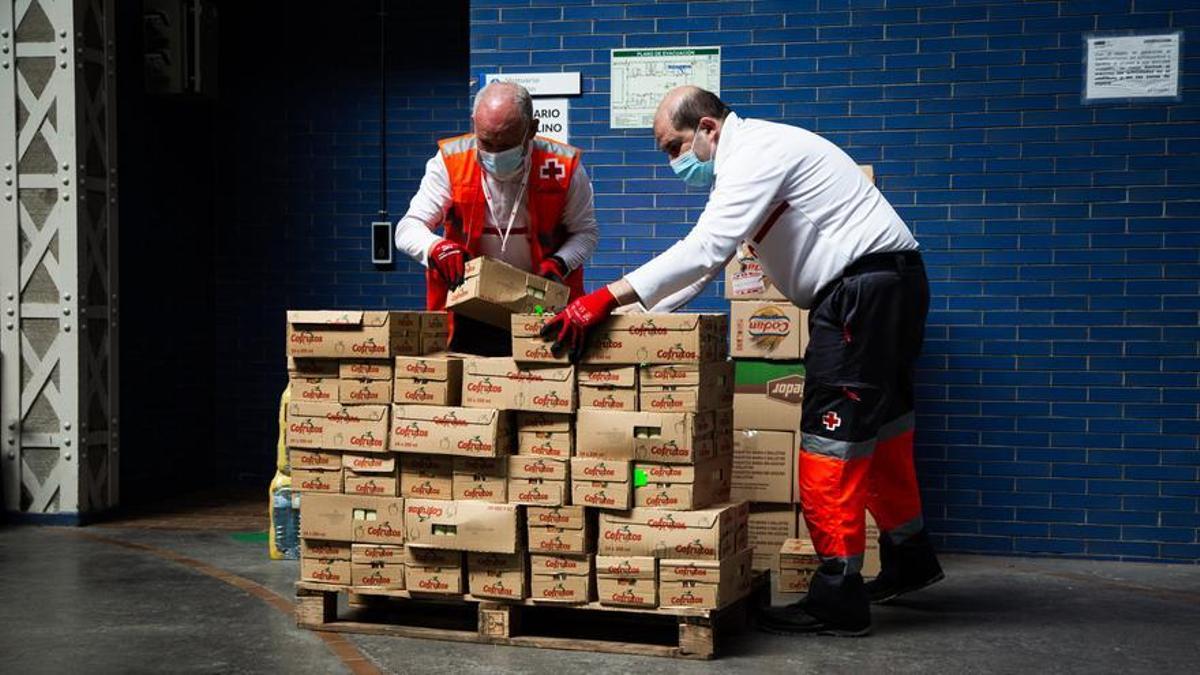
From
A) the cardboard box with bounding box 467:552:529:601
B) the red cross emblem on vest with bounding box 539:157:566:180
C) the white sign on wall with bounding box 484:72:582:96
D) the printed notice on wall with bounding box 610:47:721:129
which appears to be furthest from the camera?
the white sign on wall with bounding box 484:72:582:96

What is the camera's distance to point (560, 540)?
4609 mm

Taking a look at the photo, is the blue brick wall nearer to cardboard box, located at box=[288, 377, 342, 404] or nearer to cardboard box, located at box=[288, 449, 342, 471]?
cardboard box, located at box=[288, 377, 342, 404]

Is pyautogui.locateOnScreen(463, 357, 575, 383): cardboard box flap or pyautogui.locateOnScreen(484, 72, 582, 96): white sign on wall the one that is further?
pyautogui.locateOnScreen(484, 72, 582, 96): white sign on wall

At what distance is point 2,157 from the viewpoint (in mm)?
7387

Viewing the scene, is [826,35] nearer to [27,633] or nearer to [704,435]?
[704,435]

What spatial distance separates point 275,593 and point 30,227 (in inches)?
122

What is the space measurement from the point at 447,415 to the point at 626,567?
33.6 inches

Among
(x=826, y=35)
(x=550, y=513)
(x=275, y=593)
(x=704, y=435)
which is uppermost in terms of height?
(x=826, y=35)

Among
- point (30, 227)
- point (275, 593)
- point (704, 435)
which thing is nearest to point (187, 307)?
point (30, 227)

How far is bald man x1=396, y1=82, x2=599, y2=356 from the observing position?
5.26 metres

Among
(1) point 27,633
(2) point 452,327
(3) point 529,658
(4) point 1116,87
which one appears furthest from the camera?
(4) point 1116,87

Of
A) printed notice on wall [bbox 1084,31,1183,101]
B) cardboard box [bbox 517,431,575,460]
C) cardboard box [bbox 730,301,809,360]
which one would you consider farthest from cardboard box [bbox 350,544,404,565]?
printed notice on wall [bbox 1084,31,1183,101]

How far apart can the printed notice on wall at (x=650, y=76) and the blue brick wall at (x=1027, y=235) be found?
0.08 meters

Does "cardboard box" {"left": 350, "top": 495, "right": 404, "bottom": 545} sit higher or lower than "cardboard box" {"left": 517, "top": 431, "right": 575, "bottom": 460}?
lower
